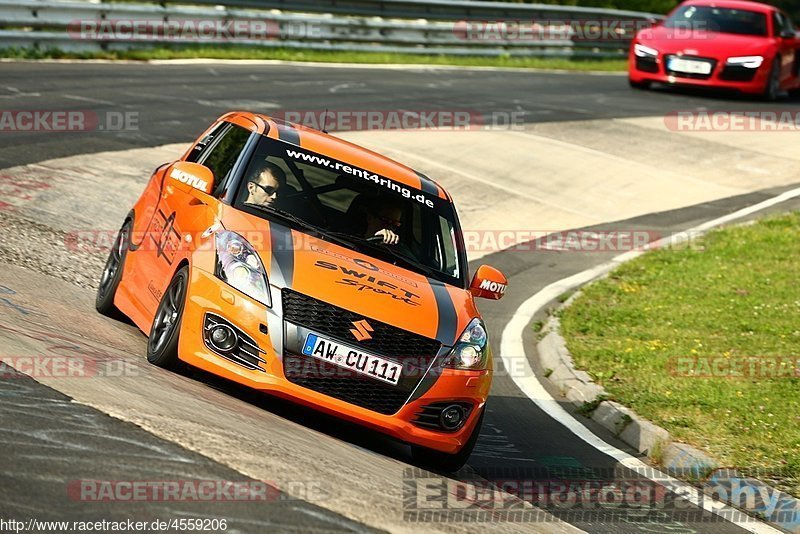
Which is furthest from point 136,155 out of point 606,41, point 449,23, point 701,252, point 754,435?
point 606,41

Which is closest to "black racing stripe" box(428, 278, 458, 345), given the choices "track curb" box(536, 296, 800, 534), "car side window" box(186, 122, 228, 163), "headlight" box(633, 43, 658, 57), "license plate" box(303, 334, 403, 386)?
"license plate" box(303, 334, 403, 386)

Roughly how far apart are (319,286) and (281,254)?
1.27 feet

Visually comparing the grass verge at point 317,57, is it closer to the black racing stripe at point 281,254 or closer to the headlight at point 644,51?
the headlight at point 644,51

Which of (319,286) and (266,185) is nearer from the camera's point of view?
(319,286)

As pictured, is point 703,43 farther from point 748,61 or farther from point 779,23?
point 779,23

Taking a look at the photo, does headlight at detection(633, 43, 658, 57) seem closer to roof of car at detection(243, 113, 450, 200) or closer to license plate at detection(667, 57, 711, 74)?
license plate at detection(667, 57, 711, 74)

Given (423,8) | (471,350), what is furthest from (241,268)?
(423,8)

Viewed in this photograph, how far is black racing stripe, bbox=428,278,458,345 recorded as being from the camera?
7027mm

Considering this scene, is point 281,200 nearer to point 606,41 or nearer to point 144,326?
point 144,326

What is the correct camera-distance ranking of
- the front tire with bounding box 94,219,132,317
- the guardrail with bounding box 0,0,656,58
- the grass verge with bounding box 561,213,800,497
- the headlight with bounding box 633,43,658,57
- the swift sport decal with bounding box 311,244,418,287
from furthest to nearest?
the headlight with bounding box 633,43,658,57
the guardrail with bounding box 0,0,656,58
the front tire with bounding box 94,219,132,317
the grass verge with bounding box 561,213,800,497
the swift sport decal with bounding box 311,244,418,287

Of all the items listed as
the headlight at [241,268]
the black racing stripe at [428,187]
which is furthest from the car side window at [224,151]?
the black racing stripe at [428,187]

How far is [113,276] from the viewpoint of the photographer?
28.8 feet

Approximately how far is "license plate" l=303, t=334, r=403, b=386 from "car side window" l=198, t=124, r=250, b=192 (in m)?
1.87

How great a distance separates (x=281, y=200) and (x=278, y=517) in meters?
3.23
